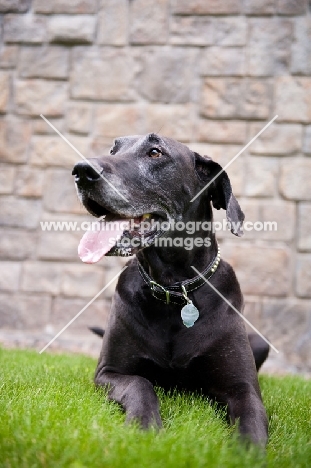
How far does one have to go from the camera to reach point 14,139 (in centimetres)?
615

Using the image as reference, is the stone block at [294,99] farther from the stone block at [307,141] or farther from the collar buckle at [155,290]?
the collar buckle at [155,290]

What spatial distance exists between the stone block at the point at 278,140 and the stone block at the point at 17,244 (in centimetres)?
262

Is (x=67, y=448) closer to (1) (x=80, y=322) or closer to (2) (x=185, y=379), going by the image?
(2) (x=185, y=379)

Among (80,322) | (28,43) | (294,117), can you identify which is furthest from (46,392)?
(28,43)

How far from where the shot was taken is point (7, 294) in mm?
6035

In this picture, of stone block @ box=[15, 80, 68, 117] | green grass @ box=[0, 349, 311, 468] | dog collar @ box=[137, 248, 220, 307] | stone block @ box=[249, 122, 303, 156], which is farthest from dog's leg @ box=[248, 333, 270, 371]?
stone block @ box=[15, 80, 68, 117]

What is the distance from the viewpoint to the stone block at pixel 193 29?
588 centimetres

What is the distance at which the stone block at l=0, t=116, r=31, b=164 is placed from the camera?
612 cm

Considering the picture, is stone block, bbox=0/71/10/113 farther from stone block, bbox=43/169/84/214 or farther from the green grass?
the green grass

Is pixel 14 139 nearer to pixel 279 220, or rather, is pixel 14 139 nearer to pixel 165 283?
pixel 279 220

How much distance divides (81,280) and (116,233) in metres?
3.09

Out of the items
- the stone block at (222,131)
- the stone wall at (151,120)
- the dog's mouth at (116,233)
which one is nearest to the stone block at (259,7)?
the stone wall at (151,120)

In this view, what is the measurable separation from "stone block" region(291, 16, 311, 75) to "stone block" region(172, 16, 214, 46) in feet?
2.95

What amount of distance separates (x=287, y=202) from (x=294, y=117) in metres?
0.91
